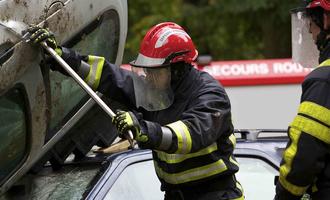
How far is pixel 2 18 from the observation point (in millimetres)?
3531

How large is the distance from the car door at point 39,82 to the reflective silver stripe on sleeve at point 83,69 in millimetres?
132

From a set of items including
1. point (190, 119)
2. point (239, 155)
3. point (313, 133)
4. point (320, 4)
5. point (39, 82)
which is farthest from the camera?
point (239, 155)

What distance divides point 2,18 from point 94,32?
914 millimetres

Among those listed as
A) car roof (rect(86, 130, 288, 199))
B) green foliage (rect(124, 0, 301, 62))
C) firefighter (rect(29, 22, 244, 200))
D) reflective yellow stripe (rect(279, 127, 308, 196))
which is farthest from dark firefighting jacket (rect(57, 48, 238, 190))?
green foliage (rect(124, 0, 301, 62))

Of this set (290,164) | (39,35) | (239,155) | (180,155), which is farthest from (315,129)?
(239,155)

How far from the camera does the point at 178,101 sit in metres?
3.98

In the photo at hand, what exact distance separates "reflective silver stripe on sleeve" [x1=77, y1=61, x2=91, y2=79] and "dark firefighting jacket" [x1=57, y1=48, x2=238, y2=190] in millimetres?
20

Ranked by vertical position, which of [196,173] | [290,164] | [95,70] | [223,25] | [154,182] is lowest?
[223,25]

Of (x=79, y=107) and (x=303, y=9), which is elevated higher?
(x=303, y=9)

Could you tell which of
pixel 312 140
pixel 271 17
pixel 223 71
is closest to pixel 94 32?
pixel 312 140

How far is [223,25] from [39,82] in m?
13.6

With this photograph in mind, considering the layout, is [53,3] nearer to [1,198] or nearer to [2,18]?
[2,18]

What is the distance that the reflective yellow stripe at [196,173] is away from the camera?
3965 mm

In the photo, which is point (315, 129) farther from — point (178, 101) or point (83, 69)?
point (83, 69)
